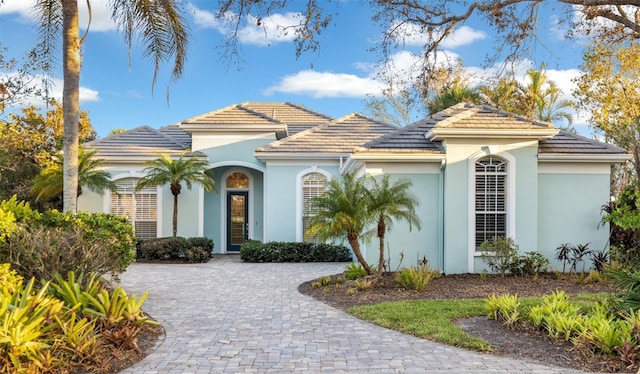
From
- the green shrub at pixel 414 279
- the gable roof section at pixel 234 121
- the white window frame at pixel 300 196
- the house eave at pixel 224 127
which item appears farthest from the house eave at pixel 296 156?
the green shrub at pixel 414 279

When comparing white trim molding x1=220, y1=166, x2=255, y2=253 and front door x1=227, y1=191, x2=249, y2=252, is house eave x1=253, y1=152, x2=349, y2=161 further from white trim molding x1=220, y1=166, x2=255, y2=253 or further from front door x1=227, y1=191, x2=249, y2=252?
front door x1=227, y1=191, x2=249, y2=252

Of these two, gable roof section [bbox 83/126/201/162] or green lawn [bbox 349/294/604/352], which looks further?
gable roof section [bbox 83/126/201/162]

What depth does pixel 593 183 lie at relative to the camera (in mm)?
15156

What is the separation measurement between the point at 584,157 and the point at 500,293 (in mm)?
5603

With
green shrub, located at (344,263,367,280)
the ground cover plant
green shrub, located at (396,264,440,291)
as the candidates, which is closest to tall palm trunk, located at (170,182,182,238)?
green shrub, located at (344,263,367,280)

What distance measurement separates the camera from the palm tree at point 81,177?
63.2 feet

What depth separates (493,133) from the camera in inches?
554

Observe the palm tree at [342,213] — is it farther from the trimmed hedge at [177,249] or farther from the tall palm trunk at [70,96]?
the trimmed hedge at [177,249]

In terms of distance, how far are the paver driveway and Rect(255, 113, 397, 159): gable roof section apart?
803cm

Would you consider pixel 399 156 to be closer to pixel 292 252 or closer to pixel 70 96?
pixel 292 252

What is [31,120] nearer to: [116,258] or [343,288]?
[116,258]

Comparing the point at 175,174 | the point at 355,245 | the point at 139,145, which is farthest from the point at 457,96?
the point at 355,245

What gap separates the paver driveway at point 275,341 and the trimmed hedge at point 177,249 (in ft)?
17.9

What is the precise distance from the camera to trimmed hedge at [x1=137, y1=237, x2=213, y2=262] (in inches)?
733
